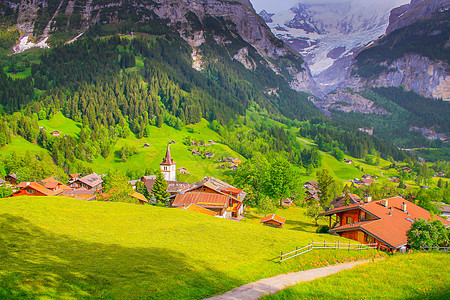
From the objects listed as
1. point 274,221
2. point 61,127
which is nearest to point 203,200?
point 274,221

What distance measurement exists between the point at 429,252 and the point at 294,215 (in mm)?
40203

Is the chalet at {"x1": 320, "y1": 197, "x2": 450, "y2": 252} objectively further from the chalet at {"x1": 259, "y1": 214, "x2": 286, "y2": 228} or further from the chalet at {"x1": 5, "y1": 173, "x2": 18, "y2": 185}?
the chalet at {"x1": 5, "y1": 173, "x2": 18, "y2": 185}

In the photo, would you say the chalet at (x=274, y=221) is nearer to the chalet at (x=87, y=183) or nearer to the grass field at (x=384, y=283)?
the grass field at (x=384, y=283)

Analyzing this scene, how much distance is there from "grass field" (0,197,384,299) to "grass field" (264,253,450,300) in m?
3.71

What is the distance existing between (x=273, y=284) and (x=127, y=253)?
13060 millimetres

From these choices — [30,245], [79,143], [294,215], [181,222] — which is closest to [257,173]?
[294,215]

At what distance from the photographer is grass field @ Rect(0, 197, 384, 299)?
18828 millimetres

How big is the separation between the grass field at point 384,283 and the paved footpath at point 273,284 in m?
0.98

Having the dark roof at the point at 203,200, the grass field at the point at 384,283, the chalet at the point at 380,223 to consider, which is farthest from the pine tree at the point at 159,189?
the grass field at the point at 384,283

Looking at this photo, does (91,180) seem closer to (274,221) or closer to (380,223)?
(274,221)

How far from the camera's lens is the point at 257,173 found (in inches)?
3482

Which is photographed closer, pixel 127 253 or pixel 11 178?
pixel 127 253

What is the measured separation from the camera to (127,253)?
88.2 feet

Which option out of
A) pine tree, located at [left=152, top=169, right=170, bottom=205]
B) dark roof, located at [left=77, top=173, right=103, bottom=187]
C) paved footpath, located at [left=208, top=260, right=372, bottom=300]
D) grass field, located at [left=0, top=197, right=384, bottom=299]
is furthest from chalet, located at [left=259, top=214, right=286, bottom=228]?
dark roof, located at [left=77, top=173, right=103, bottom=187]
